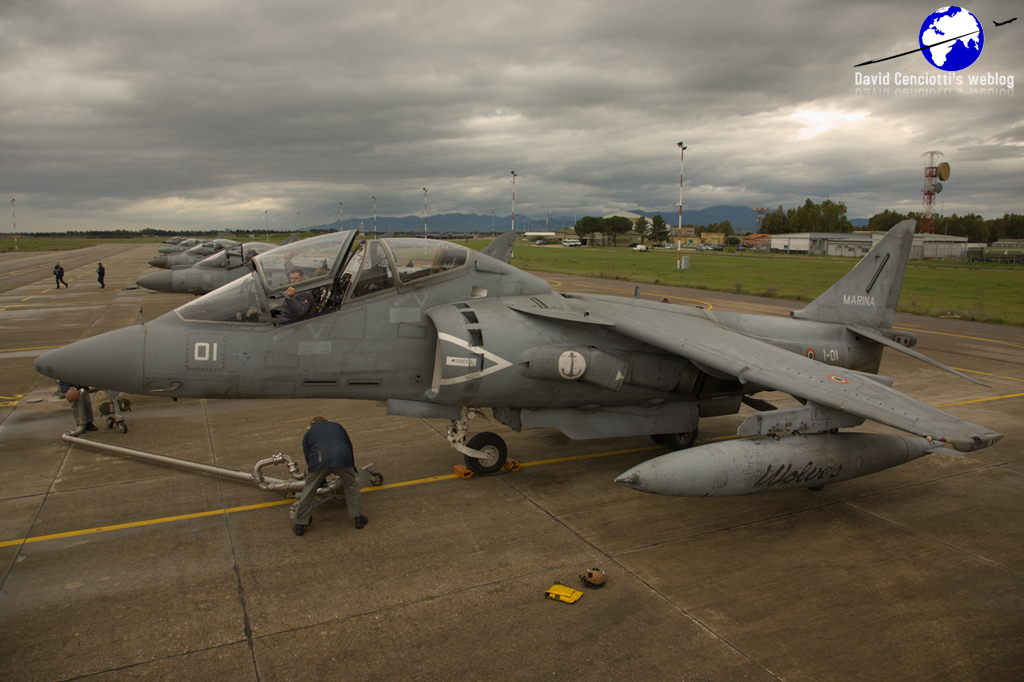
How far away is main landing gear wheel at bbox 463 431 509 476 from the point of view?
7.59 m

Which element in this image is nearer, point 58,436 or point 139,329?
point 139,329

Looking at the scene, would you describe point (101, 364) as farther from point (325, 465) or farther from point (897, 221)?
point (897, 221)

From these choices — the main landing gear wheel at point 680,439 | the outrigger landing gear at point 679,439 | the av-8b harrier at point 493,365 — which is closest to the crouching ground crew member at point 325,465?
the av-8b harrier at point 493,365

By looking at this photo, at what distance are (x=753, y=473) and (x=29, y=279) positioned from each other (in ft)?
169

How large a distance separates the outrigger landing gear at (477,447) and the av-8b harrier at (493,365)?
0.07ft

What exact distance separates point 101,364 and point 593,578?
5.69 metres

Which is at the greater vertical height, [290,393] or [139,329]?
[139,329]

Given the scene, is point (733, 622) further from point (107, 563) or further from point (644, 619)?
point (107, 563)

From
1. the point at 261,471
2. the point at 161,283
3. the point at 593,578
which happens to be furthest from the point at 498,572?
the point at 161,283

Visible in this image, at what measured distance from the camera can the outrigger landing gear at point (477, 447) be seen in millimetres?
7434

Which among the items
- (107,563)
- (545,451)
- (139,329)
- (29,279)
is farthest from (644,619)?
(29,279)

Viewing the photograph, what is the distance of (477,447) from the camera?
24.9ft

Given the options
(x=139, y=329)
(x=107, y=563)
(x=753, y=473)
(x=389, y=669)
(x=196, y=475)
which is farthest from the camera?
(x=196, y=475)

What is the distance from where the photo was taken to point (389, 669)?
4.09m
